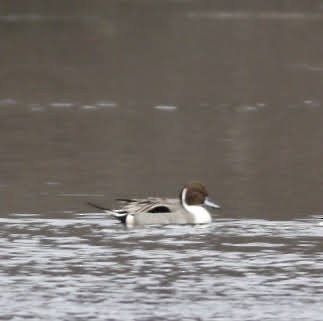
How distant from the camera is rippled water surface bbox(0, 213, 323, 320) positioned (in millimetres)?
11398

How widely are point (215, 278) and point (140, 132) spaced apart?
13061 millimetres

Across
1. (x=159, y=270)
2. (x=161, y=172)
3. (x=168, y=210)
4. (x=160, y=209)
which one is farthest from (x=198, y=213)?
(x=161, y=172)

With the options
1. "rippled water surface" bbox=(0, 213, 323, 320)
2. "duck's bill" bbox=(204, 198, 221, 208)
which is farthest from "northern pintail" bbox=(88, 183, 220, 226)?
"rippled water surface" bbox=(0, 213, 323, 320)

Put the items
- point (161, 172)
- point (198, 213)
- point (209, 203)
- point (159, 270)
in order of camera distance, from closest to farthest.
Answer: point (159, 270) → point (198, 213) → point (209, 203) → point (161, 172)

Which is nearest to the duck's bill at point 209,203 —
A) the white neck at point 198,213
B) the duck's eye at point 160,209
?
the white neck at point 198,213

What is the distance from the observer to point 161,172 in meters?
20.3

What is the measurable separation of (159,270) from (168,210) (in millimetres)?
2749

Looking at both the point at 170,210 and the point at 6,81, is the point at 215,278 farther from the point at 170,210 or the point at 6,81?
the point at 6,81

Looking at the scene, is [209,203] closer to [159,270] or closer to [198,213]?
[198,213]

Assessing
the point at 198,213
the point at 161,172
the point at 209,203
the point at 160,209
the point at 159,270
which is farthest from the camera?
the point at 161,172

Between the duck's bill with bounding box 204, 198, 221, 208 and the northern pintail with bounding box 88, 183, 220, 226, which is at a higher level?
the duck's bill with bounding box 204, 198, 221, 208

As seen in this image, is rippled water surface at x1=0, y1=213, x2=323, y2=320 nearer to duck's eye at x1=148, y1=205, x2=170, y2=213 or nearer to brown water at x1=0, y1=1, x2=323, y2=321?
brown water at x1=0, y1=1, x2=323, y2=321

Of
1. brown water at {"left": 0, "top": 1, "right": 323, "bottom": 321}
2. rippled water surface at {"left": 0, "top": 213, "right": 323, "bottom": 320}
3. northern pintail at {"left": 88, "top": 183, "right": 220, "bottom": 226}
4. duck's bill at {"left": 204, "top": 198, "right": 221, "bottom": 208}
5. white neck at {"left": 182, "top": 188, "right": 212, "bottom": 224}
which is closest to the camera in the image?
rippled water surface at {"left": 0, "top": 213, "right": 323, "bottom": 320}

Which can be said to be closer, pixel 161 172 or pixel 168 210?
pixel 168 210
